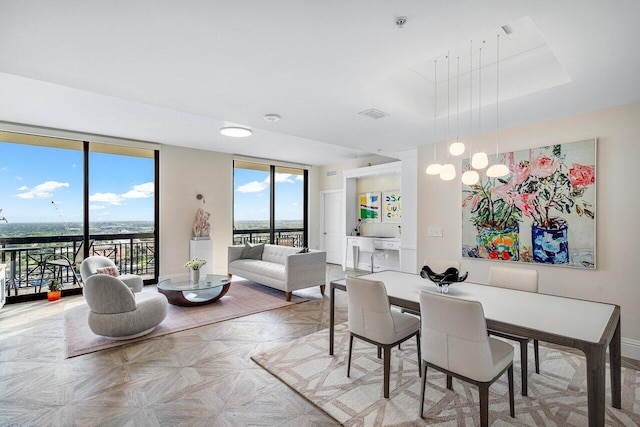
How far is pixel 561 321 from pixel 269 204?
21.7 ft

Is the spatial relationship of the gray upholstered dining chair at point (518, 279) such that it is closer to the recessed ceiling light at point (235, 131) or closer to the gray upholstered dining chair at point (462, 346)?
the gray upholstered dining chair at point (462, 346)

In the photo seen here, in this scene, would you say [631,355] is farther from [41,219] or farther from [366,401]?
[41,219]

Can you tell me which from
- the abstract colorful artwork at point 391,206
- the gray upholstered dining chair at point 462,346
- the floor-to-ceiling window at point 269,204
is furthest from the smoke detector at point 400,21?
the floor-to-ceiling window at point 269,204

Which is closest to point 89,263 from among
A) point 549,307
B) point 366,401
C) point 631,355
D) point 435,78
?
point 366,401

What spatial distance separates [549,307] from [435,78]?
225cm

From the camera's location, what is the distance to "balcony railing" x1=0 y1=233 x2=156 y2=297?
192 inches

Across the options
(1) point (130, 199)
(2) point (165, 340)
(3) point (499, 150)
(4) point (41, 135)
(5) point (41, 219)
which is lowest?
(2) point (165, 340)

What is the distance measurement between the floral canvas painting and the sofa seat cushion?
2.77 m

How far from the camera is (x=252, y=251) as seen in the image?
6266 millimetres

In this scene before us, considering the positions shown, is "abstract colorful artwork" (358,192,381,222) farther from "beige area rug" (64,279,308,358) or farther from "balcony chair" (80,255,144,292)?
"balcony chair" (80,255,144,292)

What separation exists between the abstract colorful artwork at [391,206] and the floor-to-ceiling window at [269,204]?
229 centimetres

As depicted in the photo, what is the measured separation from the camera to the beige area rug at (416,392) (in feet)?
6.80

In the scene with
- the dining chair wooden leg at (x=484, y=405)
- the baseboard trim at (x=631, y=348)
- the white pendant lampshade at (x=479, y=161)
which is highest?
the white pendant lampshade at (x=479, y=161)

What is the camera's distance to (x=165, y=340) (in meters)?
3.36
